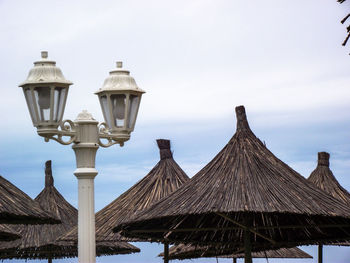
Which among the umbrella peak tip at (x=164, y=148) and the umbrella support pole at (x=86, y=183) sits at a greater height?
the umbrella peak tip at (x=164, y=148)

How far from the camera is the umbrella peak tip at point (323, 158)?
68.7 feet

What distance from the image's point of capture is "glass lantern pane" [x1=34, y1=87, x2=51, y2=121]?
25.7 feet

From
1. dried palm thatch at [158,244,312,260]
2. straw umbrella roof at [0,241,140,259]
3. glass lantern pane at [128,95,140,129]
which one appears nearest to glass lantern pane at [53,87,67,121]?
glass lantern pane at [128,95,140,129]

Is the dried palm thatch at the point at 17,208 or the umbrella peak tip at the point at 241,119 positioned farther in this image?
the umbrella peak tip at the point at 241,119

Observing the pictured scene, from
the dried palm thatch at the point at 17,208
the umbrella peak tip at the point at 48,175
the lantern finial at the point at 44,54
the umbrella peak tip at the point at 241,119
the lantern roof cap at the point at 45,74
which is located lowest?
the dried palm thatch at the point at 17,208

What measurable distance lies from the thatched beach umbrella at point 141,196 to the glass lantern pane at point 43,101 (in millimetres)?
7920

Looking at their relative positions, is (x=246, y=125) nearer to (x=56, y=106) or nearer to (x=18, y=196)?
(x=18, y=196)

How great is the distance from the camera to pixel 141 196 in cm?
1684

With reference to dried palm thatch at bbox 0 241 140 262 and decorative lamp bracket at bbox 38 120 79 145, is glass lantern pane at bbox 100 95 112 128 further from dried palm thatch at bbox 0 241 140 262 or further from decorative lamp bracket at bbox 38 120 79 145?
dried palm thatch at bbox 0 241 140 262

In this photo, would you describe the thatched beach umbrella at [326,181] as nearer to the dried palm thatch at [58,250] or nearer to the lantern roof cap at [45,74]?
the dried palm thatch at [58,250]

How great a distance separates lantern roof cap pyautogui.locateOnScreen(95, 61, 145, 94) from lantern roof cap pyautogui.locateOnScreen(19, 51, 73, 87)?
1.72 feet

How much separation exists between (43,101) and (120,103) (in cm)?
78

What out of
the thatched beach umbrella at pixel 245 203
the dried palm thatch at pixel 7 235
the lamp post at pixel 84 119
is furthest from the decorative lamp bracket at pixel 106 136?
the dried palm thatch at pixel 7 235

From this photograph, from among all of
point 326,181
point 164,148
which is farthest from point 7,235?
point 326,181
